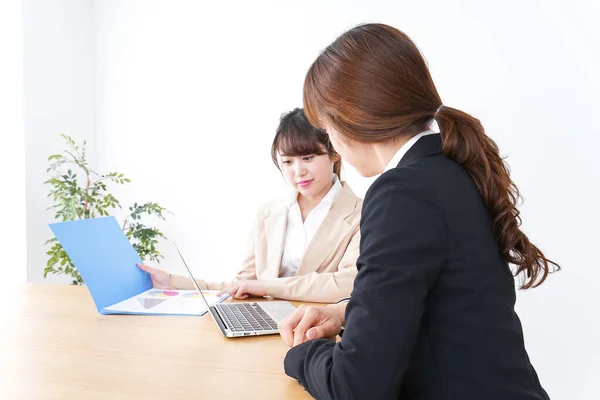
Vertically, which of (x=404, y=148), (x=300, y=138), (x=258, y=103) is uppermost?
(x=258, y=103)

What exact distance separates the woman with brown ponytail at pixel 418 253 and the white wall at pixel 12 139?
267 centimetres

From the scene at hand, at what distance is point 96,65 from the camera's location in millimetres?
3729

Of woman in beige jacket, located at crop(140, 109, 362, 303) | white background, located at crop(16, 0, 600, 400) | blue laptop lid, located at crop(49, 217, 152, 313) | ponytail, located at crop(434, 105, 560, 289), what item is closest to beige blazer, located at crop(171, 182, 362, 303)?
woman in beige jacket, located at crop(140, 109, 362, 303)

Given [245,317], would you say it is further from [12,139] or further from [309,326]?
[12,139]

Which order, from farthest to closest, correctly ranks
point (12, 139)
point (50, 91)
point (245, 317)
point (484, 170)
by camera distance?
point (50, 91) → point (12, 139) → point (245, 317) → point (484, 170)

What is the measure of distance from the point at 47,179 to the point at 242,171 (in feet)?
3.73

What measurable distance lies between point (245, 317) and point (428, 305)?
63 centimetres

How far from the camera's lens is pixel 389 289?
0.78 meters

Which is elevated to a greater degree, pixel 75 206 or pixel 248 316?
pixel 75 206

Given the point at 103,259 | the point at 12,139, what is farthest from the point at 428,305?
the point at 12,139

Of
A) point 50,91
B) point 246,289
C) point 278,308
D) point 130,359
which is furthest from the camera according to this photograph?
point 50,91

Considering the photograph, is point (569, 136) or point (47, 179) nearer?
point (569, 136)

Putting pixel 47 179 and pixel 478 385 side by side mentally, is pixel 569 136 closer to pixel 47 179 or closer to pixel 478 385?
pixel 478 385

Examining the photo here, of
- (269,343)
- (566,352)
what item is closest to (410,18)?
(566,352)
